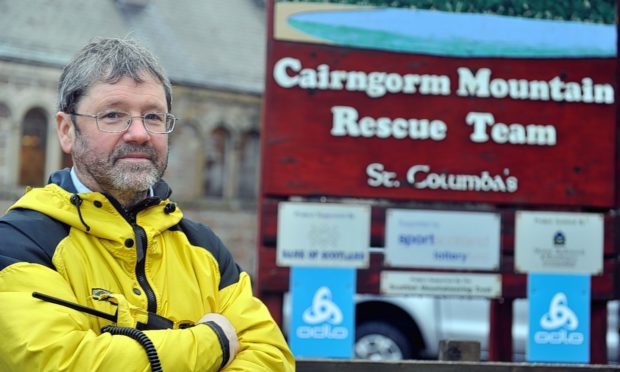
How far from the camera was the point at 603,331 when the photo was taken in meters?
5.18

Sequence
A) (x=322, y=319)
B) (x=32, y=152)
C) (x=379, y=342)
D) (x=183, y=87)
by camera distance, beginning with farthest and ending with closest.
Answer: (x=183, y=87) < (x=32, y=152) < (x=379, y=342) < (x=322, y=319)

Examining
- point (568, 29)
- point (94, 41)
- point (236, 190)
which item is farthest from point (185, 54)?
point (94, 41)

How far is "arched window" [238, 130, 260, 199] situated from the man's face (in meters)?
22.1

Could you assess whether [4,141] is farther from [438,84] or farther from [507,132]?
[507,132]

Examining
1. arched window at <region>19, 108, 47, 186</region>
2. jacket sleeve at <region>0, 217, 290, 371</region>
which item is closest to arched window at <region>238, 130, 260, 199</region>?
arched window at <region>19, 108, 47, 186</region>

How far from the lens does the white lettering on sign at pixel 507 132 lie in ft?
16.8

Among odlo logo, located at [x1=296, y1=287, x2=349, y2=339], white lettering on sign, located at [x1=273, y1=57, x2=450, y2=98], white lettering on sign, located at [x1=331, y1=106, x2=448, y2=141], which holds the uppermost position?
white lettering on sign, located at [x1=273, y1=57, x2=450, y2=98]

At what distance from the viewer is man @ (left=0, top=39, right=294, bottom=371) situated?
2188mm

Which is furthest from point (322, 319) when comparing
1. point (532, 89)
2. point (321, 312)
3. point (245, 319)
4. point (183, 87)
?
point (183, 87)

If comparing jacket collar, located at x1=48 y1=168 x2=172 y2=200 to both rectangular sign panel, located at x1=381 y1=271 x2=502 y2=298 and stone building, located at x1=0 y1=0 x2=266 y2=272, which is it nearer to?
rectangular sign panel, located at x1=381 y1=271 x2=502 y2=298

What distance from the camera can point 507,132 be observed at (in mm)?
5137

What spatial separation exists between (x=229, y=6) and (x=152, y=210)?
22.3m

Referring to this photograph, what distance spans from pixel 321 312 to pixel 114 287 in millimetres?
2633

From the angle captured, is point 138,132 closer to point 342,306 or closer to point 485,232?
point 342,306
